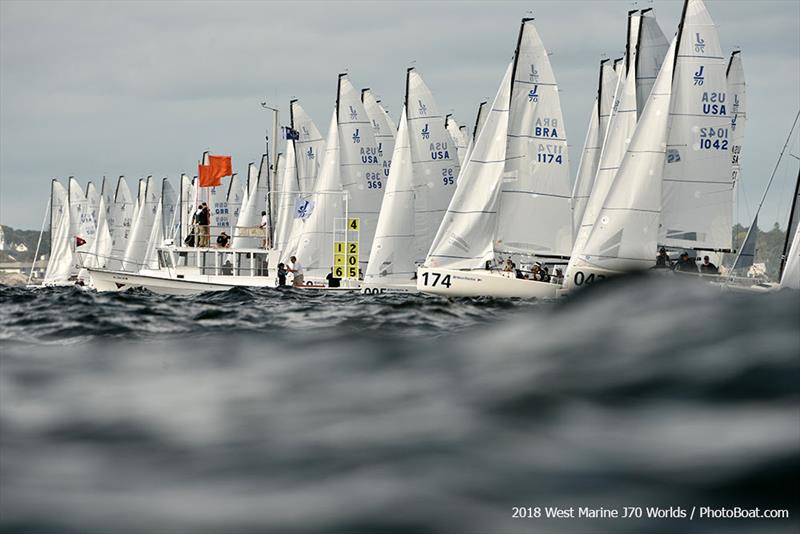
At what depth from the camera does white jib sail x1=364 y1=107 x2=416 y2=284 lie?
4822 centimetres

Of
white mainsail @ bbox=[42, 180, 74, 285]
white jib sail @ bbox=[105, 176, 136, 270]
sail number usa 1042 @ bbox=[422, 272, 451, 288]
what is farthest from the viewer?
white jib sail @ bbox=[105, 176, 136, 270]

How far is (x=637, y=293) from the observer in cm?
720

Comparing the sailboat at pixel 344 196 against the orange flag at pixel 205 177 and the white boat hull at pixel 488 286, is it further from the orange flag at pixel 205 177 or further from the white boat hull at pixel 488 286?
the white boat hull at pixel 488 286

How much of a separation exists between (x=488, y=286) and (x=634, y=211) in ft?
17.2

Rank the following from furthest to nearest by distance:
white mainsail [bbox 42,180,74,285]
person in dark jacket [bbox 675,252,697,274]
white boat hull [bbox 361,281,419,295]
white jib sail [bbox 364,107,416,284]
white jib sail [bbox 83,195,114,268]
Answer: white jib sail [bbox 83,195,114,268] → white mainsail [bbox 42,180,74,285] → white jib sail [bbox 364,107,416,284] → white boat hull [bbox 361,281,419,295] → person in dark jacket [bbox 675,252,697,274]

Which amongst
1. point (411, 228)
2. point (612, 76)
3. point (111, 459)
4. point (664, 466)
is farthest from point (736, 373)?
point (612, 76)

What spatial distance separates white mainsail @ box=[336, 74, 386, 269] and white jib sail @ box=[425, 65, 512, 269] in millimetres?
12946

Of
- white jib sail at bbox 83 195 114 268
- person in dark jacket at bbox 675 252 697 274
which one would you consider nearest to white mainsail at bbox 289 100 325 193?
person in dark jacket at bbox 675 252 697 274

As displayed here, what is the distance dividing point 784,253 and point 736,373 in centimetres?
3151

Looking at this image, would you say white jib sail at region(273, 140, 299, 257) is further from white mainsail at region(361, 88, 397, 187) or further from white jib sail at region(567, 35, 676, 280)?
white jib sail at region(567, 35, 676, 280)

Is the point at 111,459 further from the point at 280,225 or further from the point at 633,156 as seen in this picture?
the point at 280,225

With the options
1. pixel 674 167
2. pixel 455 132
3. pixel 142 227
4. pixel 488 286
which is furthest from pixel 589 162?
pixel 142 227

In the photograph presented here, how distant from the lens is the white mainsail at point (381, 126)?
59.5m

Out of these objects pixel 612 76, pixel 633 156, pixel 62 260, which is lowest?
pixel 62 260
